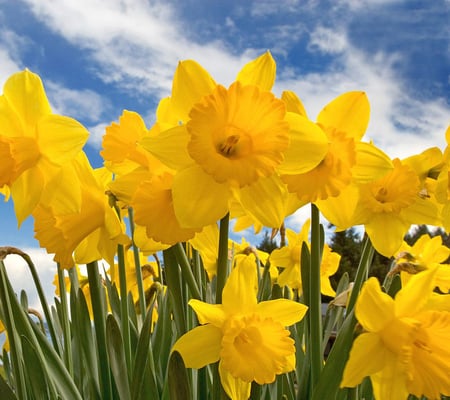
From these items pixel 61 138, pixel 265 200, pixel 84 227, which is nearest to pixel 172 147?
pixel 265 200

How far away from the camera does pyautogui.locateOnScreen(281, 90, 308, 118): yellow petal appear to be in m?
1.43

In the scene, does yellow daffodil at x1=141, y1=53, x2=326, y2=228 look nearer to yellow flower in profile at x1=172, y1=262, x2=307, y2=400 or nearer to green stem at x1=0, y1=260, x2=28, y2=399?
yellow flower in profile at x1=172, y1=262, x2=307, y2=400

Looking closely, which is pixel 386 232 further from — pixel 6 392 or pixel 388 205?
pixel 6 392

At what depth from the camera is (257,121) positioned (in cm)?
131

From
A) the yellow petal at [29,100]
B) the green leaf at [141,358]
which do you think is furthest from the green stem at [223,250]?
the yellow petal at [29,100]

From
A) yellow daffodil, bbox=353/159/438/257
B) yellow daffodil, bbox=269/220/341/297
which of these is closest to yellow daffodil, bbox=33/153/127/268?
yellow daffodil, bbox=353/159/438/257

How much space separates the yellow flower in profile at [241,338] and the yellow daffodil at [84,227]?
1.25 feet

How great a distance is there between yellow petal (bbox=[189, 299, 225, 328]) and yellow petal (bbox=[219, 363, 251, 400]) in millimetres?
112

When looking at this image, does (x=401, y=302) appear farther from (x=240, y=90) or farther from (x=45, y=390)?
(x=45, y=390)

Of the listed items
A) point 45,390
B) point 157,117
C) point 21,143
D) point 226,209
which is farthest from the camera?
point 45,390

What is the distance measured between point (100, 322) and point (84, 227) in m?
0.29

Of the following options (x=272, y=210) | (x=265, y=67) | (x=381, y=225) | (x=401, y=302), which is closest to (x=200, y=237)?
(x=272, y=210)

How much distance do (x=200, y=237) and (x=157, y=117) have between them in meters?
0.38

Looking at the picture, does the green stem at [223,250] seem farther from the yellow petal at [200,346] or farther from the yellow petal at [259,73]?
the yellow petal at [259,73]
